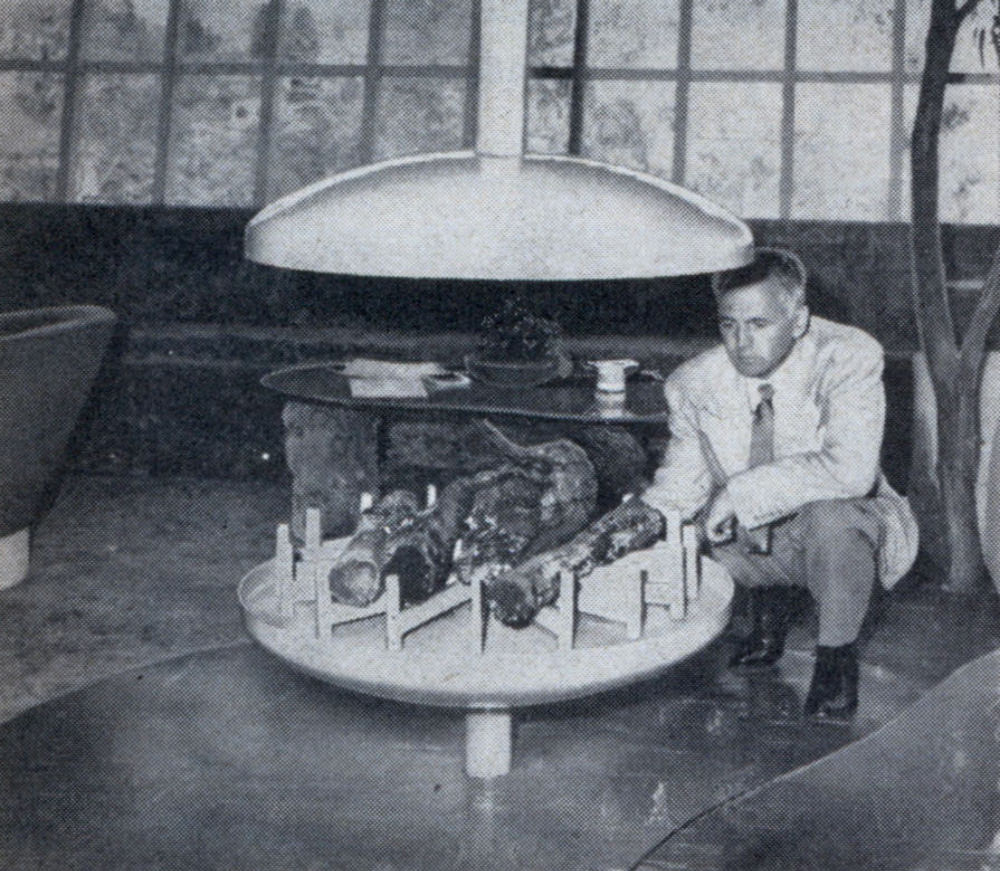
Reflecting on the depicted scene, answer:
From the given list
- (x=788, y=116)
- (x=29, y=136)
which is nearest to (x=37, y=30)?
(x=29, y=136)

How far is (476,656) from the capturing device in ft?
7.54

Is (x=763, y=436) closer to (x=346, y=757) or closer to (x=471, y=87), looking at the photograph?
(x=346, y=757)

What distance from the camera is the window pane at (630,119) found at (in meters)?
5.86

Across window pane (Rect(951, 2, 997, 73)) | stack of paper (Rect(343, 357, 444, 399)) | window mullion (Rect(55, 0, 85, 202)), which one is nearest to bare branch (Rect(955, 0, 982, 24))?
window pane (Rect(951, 2, 997, 73))

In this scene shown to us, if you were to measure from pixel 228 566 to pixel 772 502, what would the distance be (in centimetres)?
222

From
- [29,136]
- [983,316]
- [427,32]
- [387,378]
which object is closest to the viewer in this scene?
[983,316]

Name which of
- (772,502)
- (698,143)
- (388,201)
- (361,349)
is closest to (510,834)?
(772,502)

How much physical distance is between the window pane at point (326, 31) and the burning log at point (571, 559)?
3.75 meters

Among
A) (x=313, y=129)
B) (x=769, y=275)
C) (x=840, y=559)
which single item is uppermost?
(x=313, y=129)

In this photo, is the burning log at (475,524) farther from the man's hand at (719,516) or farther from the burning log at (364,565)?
the man's hand at (719,516)

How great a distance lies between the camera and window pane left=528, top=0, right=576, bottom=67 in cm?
581

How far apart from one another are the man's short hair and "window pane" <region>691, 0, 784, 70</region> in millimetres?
3069

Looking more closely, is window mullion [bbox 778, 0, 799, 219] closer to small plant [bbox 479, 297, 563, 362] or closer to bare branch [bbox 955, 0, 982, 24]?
bare branch [bbox 955, 0, 982, 24]

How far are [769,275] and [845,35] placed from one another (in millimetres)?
3227
